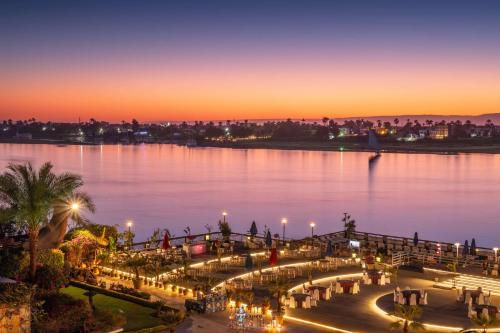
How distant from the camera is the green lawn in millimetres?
17486

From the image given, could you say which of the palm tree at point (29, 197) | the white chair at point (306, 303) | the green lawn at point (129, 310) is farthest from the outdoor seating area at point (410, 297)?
the palm tree at point (29, 197)

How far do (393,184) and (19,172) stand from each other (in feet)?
252

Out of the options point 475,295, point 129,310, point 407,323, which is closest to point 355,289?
point 475,295

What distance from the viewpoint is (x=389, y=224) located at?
5744 centimetres

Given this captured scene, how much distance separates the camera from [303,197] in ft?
250

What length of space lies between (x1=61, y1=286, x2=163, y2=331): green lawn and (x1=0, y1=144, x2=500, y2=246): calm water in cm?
2966

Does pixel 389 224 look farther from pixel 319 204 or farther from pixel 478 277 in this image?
pixel 478 277

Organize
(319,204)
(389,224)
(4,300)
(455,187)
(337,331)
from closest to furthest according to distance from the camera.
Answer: (4,300) → (337,331) → (389,224) → (319,204) → (455,187)

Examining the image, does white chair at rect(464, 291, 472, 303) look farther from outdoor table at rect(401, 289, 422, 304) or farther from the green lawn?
the green lawn

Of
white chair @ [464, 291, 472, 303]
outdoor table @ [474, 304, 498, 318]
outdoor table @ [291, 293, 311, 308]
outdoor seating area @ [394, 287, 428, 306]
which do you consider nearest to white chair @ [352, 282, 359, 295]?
outdoor seating area @ [394, 287, 428, 306]

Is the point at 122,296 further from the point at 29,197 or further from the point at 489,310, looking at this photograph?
the point at 489,310

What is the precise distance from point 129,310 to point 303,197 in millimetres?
58323

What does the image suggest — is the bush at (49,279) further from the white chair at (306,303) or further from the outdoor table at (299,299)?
the white chair at (306,303)

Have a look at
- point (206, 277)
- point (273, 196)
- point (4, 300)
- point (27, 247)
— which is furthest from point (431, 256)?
point (273, 196)
